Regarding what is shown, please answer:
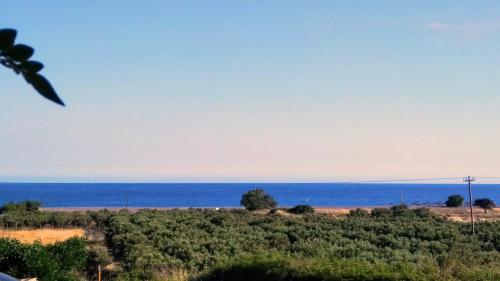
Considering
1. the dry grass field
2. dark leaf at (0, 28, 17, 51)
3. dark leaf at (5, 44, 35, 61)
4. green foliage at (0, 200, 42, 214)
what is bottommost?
the dry grass field

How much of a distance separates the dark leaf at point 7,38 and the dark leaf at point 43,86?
0.07 meters

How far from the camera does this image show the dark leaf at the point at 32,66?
132 centimetres

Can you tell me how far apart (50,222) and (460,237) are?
2981 centimetres

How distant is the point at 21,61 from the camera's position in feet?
4.34

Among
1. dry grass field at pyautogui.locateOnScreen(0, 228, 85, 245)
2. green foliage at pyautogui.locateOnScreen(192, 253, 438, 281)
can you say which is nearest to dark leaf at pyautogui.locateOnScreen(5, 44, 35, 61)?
green foliage at pyautogui.locateOnScreen(192, 253, 438, 281)

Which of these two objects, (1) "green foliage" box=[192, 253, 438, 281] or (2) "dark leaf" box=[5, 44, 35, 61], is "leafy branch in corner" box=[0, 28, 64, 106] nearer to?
(2) "dark leaf" box=[5, 44, 35, 61]

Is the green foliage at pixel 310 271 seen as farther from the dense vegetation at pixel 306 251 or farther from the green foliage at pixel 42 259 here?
the green foliage at pixel 42 259

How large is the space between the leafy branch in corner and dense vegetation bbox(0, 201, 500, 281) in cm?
1220

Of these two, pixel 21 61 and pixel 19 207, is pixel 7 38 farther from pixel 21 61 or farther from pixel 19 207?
pixel 19 207

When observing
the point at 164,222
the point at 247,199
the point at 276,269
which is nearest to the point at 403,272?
the point at 276,269

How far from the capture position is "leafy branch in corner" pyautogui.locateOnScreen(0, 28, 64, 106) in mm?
1276

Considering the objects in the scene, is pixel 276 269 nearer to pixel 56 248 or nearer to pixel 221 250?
pixel 56 248

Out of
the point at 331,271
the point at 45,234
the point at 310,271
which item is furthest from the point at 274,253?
the point at 45,234

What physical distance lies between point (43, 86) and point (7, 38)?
13cm
